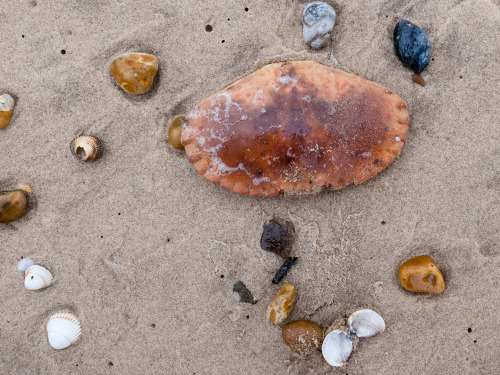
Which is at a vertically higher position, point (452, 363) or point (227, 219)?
point (227, 219)

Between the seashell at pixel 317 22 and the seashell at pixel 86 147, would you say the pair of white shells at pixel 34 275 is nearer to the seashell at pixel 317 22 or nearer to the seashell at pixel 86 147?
the seashell at pixel 86 147

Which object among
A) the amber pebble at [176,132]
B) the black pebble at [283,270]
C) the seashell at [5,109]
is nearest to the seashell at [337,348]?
the black pebble at [283,270]

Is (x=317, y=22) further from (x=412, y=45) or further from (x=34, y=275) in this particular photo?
(x=34, y=275)

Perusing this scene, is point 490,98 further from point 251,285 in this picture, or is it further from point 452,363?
point 251,285

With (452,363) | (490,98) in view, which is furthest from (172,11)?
(452,363)

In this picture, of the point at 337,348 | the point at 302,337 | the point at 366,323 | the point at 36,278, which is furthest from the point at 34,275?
the point at 366,323
